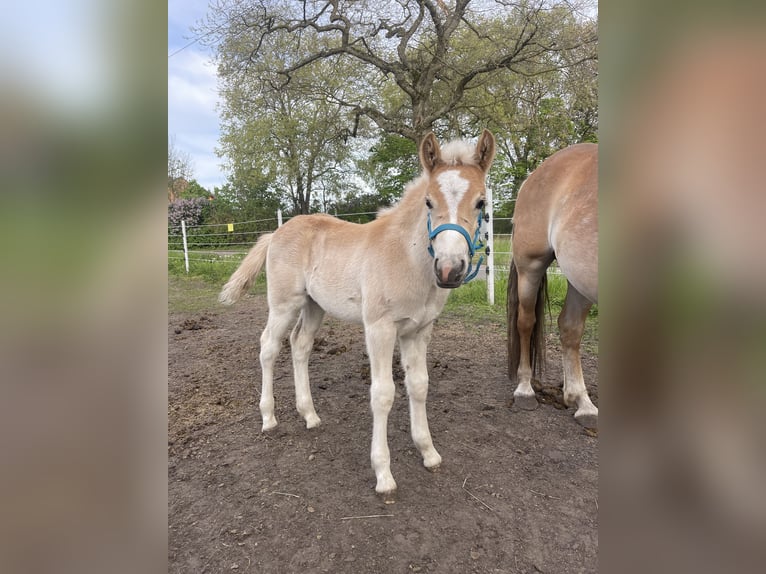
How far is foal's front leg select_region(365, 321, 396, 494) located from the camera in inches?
91.5

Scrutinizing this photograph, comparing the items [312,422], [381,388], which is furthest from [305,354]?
[381,388]

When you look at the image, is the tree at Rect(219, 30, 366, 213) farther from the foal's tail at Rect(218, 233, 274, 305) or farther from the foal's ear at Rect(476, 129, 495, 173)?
the foal's ear at Rect(476, 129, 495, 173)

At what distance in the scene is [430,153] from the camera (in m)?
2.16

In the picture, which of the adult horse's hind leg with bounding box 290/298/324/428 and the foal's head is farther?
the adult horse's hind leg with bounding box 290/298/324/428

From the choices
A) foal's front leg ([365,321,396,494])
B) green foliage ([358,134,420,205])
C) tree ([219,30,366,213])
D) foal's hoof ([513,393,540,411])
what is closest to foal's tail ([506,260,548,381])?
foal's hoof ([513,393,540,411])

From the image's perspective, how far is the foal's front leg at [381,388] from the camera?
2324 mm

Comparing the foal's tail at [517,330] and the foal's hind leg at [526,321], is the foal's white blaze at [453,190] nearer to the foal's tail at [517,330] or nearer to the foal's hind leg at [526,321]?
the foal's hind leg at [526,321]

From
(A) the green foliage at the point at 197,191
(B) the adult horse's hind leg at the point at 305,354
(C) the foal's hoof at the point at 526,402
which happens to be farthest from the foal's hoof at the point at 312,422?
(A) the green foliage at the point at 197,191

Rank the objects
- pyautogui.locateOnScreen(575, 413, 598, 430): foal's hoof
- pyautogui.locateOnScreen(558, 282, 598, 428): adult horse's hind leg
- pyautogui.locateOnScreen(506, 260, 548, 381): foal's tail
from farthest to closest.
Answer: pyautogui.locateOnScreen(506, 260, 548, 381): foal's tail, pyautogui.locateOnScreen(558, 282, 598, 428): adult horse's hind leg, pyautogui.locateOnScreen(575, 413, 598, 430): foal's hoof

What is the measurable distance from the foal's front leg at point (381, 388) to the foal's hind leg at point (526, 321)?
58.0 inches

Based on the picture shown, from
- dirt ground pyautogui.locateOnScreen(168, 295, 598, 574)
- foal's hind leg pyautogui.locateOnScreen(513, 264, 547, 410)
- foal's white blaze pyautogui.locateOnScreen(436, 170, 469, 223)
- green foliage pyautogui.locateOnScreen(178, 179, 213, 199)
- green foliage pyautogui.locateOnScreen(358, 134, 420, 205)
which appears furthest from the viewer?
green foliage pyautogui.locateOnScreen(178, 179, 213, 199)

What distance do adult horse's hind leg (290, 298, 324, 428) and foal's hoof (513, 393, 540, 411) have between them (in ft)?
5.45
